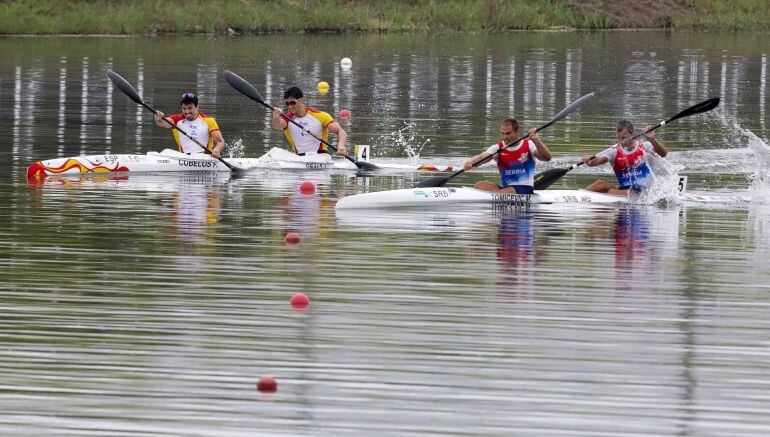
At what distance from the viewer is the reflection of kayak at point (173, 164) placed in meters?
21.2

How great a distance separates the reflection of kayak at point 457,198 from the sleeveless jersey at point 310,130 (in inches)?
192

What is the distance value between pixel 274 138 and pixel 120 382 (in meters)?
18.3

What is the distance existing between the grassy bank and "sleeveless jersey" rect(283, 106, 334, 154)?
3886 centimetres

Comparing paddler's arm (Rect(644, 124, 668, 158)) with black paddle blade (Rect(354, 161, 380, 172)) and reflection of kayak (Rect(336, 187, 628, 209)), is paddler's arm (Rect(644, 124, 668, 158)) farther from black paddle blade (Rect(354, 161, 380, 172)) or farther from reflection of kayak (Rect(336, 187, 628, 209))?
black paddle blade (Rect(354, 161, 380, 172))

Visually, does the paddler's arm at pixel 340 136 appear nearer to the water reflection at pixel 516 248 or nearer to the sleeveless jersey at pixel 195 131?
the sleeveless jersey at pixel 195 131

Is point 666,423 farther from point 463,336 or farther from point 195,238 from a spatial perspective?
point 195,238

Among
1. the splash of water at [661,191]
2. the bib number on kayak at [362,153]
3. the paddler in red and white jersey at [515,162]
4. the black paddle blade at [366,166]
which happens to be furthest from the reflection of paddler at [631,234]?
the bib number on kayak at [362,153]

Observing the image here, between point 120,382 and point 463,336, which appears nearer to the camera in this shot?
point 120,382

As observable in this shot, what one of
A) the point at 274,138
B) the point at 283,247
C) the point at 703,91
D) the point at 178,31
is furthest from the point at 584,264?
the point at 178,31

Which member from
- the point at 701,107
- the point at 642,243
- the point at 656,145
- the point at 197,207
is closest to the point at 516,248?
the point at 642,243

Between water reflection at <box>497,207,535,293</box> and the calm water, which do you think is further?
water reflection at <box>497,207,535,293</box>

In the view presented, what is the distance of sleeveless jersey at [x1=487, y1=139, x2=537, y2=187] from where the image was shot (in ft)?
62.5

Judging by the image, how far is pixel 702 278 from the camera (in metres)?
14.1

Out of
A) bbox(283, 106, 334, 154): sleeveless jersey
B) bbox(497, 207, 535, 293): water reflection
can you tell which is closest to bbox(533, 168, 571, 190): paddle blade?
bbox(497, 207, 535, 293): water reflection
